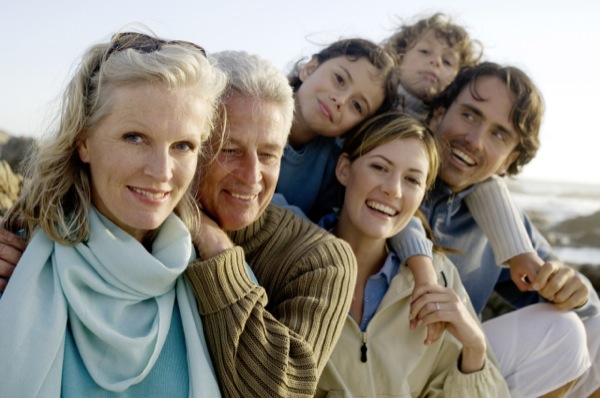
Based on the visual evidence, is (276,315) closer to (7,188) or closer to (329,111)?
(329,111)

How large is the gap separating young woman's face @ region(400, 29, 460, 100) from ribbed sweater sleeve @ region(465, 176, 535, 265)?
3.50 ft

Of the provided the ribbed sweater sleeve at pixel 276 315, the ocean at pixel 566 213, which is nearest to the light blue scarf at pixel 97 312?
the ribbed sweater sleeve at pixel 276 315

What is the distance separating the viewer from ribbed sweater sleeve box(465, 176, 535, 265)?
358cm

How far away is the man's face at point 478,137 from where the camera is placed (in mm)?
3760

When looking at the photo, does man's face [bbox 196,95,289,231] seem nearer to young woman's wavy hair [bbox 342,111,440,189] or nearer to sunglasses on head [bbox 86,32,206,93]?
sunglasses on head [bbox 86,32,206,93]

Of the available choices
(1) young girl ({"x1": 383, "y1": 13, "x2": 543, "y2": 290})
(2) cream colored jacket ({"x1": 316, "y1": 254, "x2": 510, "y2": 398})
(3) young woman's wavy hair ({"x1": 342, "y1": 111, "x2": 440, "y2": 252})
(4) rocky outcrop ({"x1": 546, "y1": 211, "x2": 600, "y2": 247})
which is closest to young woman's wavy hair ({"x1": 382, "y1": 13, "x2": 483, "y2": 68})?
(1) young girl ({"x1": 383, "y1": 13, "x2": 543, "y2": 290})

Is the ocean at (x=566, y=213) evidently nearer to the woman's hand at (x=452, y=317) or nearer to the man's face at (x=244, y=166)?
the woman's hand at (x=452, y=317)

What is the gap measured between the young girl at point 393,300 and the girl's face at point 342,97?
0.23 meters

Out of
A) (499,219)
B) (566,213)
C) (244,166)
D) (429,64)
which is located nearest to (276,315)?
(244,166)

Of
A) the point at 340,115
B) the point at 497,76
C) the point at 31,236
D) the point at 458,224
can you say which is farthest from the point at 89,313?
the point at 497,76

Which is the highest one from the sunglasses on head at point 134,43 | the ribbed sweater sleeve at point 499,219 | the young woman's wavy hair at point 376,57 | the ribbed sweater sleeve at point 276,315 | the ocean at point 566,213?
the sunglasses on head at point 134,43

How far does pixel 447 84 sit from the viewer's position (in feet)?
15.4

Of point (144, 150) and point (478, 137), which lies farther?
point (478, 137)

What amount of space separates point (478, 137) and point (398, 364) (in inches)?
60.6
